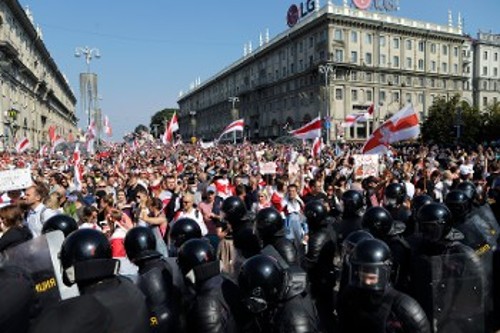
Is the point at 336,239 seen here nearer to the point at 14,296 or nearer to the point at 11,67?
the point at 14,296

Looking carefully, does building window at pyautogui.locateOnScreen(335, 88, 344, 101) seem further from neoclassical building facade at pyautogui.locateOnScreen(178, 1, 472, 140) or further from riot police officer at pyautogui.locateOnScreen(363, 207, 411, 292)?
riot police officer at pyautogui.locateOnScreen(363, 207, 411, 292)

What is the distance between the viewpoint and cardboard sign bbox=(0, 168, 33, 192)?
7.32m

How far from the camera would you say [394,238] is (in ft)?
15.1

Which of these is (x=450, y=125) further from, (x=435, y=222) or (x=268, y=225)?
(x=435, y=222)

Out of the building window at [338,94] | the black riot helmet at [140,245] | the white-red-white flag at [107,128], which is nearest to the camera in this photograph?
the black riot helmet at [140,245]

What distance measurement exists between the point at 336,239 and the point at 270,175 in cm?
686

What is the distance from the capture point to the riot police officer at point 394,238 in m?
4.14

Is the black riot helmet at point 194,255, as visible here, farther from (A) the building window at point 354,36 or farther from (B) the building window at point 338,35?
(A) the building window at point 354,36

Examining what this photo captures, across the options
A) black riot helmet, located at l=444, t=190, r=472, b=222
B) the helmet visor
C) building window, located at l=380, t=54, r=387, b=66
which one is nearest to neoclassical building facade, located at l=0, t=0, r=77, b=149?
black riot helmet, located at l=444, t=190, r=472, b=222

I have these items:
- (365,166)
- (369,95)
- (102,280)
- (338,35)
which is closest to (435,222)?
(102,280)

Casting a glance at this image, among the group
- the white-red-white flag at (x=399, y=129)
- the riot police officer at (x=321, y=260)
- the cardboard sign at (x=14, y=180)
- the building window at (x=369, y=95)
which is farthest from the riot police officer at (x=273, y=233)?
the building window at (x=369, y=95)

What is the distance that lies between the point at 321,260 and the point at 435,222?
150cm

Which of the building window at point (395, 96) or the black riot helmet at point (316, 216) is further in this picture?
the building window at point (395, 96)

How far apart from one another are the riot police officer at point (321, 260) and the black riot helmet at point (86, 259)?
8.90 ft
